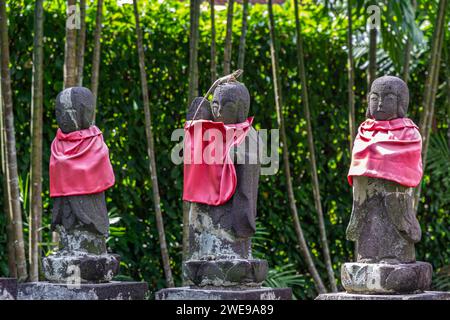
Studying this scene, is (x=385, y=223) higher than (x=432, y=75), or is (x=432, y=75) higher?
(x=432, y=75)

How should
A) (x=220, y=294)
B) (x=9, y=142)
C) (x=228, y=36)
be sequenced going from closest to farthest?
1. (x=220, y=294)
2. (x=9, y=142)
3. (x=228, y=36)

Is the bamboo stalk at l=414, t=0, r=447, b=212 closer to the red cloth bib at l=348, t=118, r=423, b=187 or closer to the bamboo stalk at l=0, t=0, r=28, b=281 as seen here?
the red cloth bib at l=348, t=118, r=423, b=187

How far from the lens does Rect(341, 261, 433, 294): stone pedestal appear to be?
6.28 m

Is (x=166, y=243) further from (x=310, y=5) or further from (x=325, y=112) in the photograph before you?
(x=310, y=5)

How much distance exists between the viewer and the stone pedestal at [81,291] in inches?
262

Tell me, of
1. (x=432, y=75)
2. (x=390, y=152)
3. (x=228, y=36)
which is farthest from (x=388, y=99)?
(x=432, y=75)

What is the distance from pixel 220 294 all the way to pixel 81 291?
36.0 inches

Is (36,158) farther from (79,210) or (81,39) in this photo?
(81,39)

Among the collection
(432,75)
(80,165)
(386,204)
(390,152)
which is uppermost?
(432,75)

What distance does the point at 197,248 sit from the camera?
666 centimetres

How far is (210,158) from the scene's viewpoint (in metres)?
6.64

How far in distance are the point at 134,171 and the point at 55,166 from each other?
2357 millimetres

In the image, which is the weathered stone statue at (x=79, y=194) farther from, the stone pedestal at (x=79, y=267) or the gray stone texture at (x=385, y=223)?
the gray stone texture at (x=385, y=223)

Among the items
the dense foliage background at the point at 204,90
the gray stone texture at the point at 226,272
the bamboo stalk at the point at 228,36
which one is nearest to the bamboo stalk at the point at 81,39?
the dense foliage background at the point at 204,90
